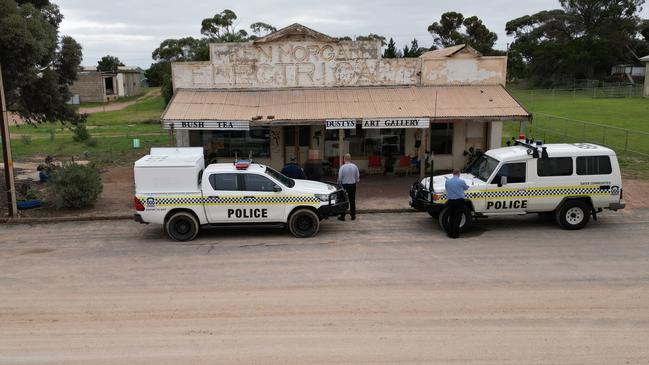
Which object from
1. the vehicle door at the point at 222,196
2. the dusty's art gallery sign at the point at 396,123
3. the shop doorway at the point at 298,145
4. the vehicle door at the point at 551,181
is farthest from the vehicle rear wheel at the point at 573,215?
the shop doorway at the point at 298,145

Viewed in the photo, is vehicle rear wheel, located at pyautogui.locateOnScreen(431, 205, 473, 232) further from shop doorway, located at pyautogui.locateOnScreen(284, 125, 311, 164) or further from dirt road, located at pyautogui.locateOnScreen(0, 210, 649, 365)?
shop doorway, located at pyautogui.locateOnScreen(284, 125, 311, 164)

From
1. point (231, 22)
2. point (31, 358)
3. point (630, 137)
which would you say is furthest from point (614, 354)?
point (231, 22)

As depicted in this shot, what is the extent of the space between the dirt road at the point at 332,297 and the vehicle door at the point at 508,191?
23.4 inches

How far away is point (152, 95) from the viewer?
8019 centimetres

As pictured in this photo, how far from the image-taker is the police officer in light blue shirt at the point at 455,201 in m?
12.3

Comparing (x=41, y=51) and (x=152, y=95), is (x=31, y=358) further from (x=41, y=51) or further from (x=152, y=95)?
(x=152, y=95)

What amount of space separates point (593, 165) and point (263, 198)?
299 inches

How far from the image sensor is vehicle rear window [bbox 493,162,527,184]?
13.0 metres

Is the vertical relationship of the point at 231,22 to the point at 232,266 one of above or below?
above

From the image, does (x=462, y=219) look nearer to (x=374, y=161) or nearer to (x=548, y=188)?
(x=548, y=188)

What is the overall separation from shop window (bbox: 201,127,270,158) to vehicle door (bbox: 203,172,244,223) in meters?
7.53

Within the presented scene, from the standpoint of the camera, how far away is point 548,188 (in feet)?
42.4

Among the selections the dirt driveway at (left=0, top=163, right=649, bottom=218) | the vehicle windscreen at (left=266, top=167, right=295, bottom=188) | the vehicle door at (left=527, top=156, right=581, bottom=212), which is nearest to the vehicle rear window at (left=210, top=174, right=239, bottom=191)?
the vehicle windscreen at (left=266, top=167, right=295, bottom=188)

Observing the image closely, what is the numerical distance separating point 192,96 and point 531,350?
14860 mm
